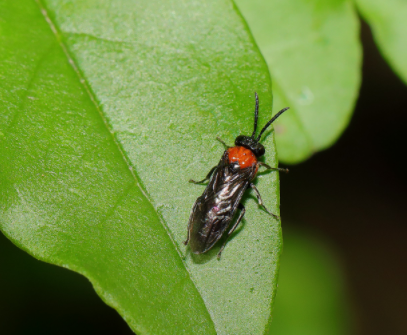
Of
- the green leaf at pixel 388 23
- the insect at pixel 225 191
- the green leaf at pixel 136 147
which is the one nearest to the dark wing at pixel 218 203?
the insect at pixel 225 191

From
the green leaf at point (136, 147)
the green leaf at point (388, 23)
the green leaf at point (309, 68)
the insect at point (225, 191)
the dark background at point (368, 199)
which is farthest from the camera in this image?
the dark background at point (368, 199)

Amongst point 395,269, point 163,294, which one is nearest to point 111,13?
point 163,294

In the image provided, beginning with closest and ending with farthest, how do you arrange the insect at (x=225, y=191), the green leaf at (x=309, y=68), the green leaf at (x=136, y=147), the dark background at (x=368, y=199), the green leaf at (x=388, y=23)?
the green leaf at (x=136, y=147)
the insect at (x=225, y=191)
the green leaf at (x=388, y=23)
the green leaf at (x=309, y=68)
the dark background at (x=368, y=199)

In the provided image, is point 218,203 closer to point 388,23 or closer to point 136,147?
point 136,147

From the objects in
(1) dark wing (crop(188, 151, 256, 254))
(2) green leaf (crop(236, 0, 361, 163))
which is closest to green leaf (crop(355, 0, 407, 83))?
(2) green leaf (crop(236, 0, 361, 163))

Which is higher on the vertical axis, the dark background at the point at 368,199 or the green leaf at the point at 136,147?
the green leaf at the point at 136,147

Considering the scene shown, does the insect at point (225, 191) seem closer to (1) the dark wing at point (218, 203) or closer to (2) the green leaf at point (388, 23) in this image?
(1) the dark wing at point (218, 203)

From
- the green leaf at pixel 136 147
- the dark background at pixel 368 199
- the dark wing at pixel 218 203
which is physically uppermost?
the green leaf at pixel 136 147

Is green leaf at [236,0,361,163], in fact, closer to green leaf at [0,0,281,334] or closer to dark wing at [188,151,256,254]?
dark wing at [188,151,256,254]
